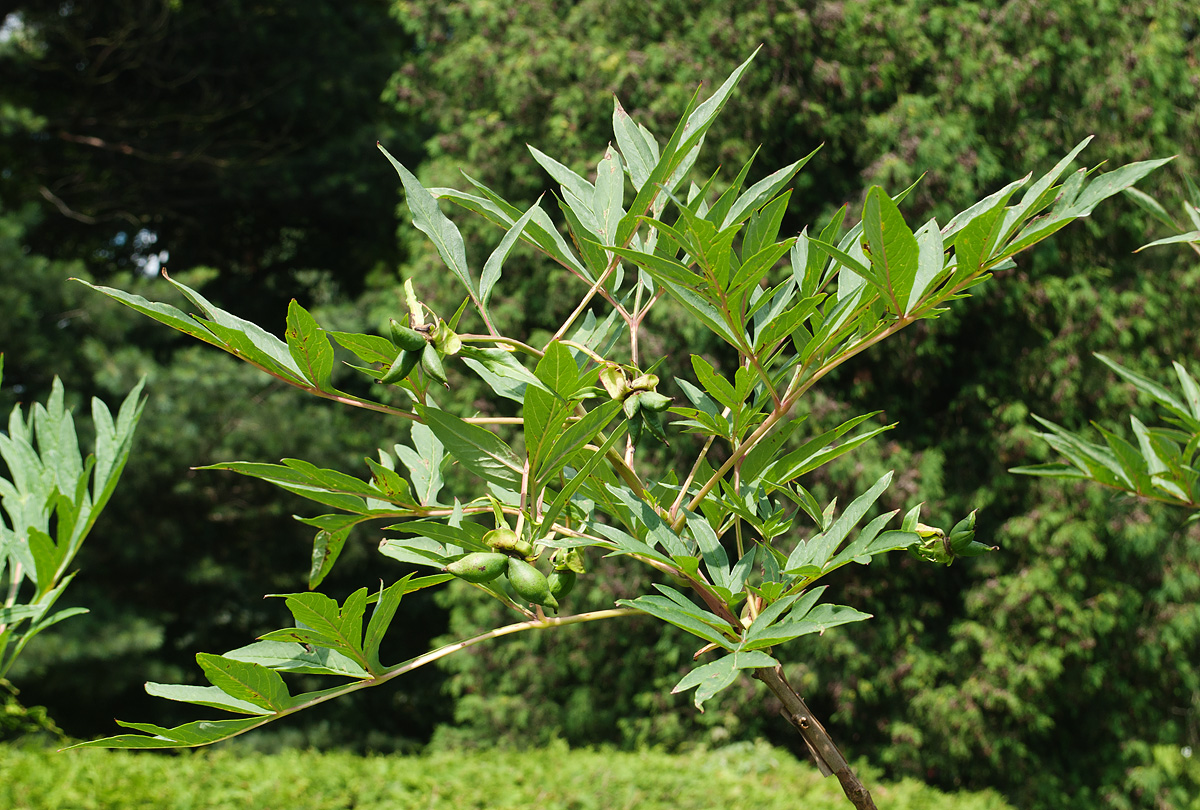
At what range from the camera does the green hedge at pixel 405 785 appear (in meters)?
2.55

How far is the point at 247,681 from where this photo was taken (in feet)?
1.57

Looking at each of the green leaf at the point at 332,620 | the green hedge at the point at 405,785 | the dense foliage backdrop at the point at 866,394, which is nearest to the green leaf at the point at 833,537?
the green leaf at the point at 332,620

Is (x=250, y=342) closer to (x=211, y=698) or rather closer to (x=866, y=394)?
(x=211, y=698)

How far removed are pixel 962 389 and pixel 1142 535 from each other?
93cm

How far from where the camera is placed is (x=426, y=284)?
15.0 ft

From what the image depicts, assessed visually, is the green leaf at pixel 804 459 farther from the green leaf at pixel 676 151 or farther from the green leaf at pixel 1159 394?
the green leaf at pixel 1159 394

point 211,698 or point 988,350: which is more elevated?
point 211,698

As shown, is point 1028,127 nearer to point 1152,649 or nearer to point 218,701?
point 1152,649

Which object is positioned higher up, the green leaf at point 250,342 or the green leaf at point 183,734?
the green leaf at point 250,342

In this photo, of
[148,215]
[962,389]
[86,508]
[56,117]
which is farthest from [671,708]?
[56,117]

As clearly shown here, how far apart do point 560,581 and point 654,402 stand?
0.11 m

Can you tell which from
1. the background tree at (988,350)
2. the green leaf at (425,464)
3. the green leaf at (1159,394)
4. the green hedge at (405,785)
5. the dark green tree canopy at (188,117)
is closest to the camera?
the green leaf at (425,464)

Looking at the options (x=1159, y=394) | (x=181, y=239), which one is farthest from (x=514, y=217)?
(x=181, y=239)

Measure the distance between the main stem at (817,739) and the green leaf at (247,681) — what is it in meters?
0.26
